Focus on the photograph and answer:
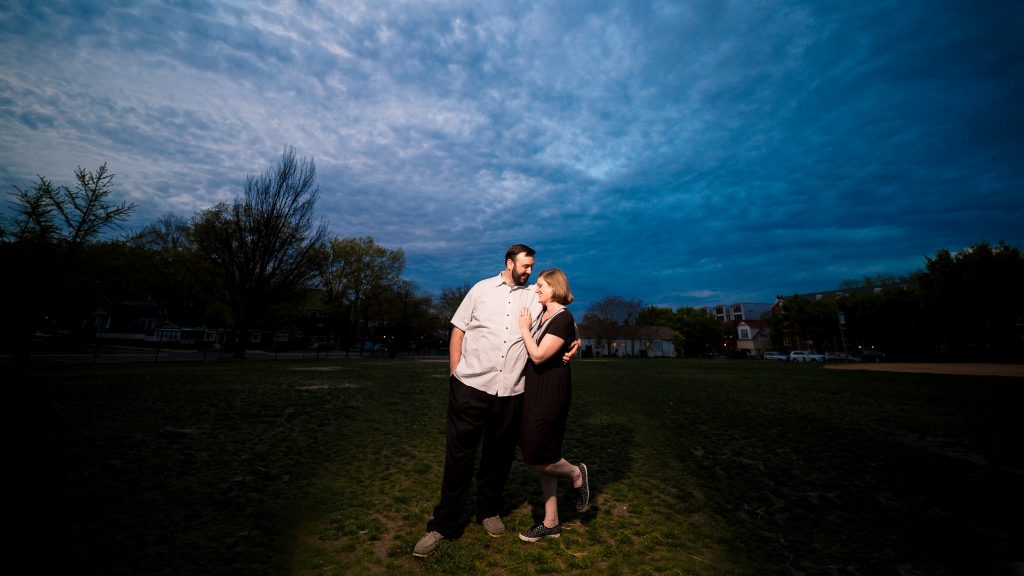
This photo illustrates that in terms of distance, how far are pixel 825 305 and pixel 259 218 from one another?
75544 millimetres

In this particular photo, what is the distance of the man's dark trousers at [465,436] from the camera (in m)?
3.05

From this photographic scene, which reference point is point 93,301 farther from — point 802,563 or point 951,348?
point 951,348

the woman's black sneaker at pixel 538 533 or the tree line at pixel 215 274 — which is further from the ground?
the tree line at pixel 215 274

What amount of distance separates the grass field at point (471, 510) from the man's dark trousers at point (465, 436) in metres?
0.26

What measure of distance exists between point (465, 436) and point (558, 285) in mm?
1457

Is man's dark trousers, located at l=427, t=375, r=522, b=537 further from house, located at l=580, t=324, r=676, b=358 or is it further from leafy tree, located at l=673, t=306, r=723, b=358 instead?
leafy tree, located at l=673, t=306, r=723, b=358

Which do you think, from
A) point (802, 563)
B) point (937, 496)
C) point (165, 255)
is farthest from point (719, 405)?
point (165, 255)

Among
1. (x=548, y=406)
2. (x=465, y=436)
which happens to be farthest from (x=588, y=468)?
(x=465, y=436)

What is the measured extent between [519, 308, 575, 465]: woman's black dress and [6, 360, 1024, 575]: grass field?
73 cm

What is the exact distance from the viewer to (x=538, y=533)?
10.3 feet

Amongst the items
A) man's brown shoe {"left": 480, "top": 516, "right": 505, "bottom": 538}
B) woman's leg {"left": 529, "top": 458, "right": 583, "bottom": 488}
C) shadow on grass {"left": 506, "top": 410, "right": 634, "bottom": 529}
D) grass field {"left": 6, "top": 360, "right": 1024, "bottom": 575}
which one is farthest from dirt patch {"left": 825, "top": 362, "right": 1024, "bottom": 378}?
man's brown shoe {"left": 480, "top": 516, "right": 505, "bottom": 538}

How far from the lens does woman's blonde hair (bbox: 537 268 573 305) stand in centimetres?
336

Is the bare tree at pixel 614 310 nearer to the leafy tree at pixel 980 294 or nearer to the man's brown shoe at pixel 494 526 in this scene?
the leafy tree at pixel 980 294

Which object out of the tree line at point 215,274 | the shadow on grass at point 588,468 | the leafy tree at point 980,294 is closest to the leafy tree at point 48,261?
the tree line at point 215,274
